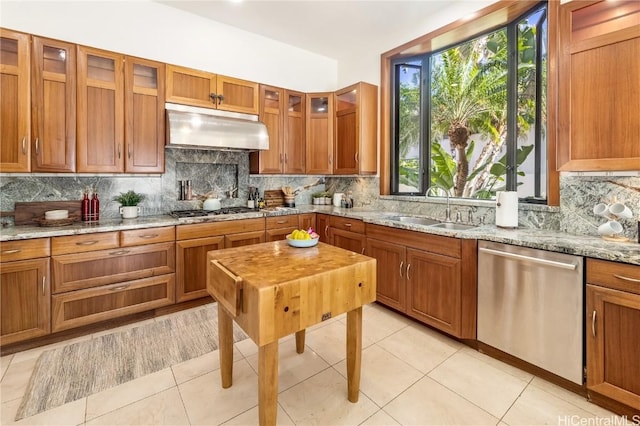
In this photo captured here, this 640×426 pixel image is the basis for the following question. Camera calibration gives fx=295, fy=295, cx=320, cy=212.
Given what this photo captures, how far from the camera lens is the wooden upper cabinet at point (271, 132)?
3.82m

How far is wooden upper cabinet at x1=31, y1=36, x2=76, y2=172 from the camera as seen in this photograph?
2.50 meters

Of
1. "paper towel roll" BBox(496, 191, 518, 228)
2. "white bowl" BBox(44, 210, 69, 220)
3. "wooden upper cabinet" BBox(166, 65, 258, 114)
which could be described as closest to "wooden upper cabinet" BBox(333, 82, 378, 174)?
"wooden upper cabinet" BBox(166, 65, 258, 114)

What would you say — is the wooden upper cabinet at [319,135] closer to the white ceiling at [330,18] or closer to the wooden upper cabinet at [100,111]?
the white ceiling at [330,18]

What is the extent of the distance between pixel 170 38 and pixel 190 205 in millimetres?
1884

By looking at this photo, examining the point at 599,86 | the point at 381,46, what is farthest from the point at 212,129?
the point at 599,86

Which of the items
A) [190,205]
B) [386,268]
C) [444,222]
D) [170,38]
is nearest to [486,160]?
[444,222]

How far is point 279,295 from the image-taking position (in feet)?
4.52

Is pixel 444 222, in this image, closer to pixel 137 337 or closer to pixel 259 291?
pixel 259 291

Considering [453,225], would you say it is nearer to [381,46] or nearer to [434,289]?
[434,289]

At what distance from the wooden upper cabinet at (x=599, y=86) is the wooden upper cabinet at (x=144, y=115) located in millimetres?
3524

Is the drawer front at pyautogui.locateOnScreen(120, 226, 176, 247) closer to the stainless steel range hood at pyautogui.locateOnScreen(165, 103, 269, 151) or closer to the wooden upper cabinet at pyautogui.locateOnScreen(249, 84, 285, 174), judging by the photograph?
the stainless steel range hood at pyautogui.locateOnScreen(165, 103, 269, 151)

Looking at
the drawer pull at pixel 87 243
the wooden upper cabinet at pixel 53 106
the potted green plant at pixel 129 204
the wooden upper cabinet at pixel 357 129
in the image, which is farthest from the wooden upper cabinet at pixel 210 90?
the drawer pull at pixel 87 243

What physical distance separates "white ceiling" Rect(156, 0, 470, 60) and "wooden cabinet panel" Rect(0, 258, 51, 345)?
290 centimetres

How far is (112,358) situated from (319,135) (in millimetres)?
3336
